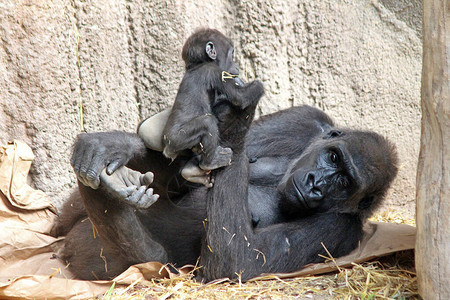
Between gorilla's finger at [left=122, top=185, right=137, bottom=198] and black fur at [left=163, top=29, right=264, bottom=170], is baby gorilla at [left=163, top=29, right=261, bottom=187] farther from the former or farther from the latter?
gorilla's finger at [left=122, top=185, right=137, bottom=198]

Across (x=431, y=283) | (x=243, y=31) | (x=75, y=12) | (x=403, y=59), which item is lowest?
(x=431, y=283)

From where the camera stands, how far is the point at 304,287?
243cm

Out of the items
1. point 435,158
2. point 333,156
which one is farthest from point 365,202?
point 435,158

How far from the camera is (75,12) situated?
326cm

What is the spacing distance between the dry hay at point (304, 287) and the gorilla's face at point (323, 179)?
382mm

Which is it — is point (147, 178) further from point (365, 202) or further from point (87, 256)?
point (365, 202)

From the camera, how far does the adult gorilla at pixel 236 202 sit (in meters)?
2.41

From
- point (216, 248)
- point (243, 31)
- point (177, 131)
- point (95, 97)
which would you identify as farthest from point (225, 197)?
point (243, 31)

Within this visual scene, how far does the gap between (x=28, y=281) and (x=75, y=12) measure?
66.5 inches

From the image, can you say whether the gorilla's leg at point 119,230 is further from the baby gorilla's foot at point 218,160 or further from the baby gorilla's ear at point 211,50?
the baby gorilla's ear at point 211,50

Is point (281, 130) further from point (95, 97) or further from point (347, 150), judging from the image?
point (95, 97)

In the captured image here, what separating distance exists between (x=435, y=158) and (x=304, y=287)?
0.84m

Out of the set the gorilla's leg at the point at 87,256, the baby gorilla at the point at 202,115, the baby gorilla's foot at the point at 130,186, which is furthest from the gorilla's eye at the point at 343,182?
the gorilla's leg at the point at 87,256

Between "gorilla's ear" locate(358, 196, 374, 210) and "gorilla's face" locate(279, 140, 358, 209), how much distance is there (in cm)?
12
